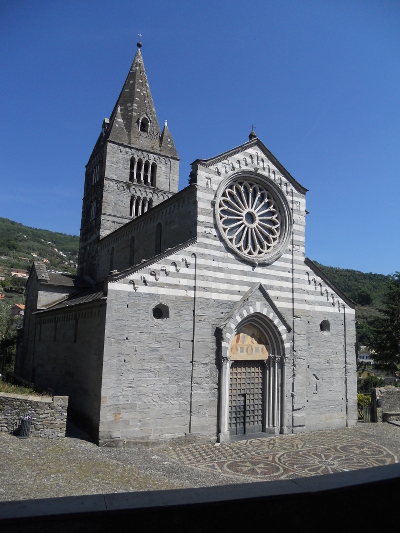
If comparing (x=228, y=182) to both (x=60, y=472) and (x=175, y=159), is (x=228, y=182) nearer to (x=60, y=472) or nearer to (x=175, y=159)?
(x=60, y=472)

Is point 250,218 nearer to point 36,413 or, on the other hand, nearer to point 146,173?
point 36,413

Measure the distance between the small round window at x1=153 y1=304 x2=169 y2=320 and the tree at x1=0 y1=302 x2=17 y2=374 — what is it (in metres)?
24.3

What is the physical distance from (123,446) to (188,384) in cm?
320

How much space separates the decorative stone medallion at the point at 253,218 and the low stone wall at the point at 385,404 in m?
9.70

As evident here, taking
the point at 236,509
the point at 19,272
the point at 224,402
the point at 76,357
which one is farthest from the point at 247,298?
the point at 19,272

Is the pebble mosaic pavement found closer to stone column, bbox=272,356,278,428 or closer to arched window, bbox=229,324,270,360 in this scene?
stone column, bbox=272,356,278,428

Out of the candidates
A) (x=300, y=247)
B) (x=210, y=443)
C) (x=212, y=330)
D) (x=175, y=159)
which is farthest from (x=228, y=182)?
(x=175, y=159)

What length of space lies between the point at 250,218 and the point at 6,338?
27340 mm

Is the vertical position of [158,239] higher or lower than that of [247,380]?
higher

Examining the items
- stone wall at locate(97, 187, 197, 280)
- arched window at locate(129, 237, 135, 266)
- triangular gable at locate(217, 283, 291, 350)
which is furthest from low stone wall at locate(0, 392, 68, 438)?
arched window at locate(129, 237, 135, 266)

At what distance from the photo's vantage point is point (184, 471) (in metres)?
12.0

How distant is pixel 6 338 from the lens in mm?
35875

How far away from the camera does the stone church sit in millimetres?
14656

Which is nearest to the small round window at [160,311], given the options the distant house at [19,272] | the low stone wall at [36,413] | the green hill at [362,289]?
the low stone wall at [36,413]
